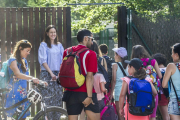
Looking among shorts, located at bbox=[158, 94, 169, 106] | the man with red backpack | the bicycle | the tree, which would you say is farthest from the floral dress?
the tree

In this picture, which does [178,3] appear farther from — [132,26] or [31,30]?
[31,30]

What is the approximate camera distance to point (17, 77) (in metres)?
5.64

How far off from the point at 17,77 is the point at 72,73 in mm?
1633

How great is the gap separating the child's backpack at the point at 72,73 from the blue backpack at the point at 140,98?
90 cm

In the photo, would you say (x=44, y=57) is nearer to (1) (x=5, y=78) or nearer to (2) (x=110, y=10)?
(1) (x=5, y=78)

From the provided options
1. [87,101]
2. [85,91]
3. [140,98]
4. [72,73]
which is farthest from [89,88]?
[140,98]

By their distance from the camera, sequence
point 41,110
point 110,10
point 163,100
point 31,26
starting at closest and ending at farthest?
1. point 41,110
2. point 163,100
3. point 31,26
4. point 110,10

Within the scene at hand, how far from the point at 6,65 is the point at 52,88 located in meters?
1.59

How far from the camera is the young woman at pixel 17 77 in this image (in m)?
5.64

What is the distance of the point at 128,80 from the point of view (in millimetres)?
5035

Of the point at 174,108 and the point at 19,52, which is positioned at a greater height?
the point at 19,52

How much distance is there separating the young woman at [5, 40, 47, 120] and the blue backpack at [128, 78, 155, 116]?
1.90m

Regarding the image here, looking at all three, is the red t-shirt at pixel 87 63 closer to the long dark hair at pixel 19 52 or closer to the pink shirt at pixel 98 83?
the pink shirt at pixel 98 83

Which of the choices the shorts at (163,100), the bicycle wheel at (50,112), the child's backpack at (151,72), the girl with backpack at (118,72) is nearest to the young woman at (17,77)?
the bicycle wheel at (50,112)
